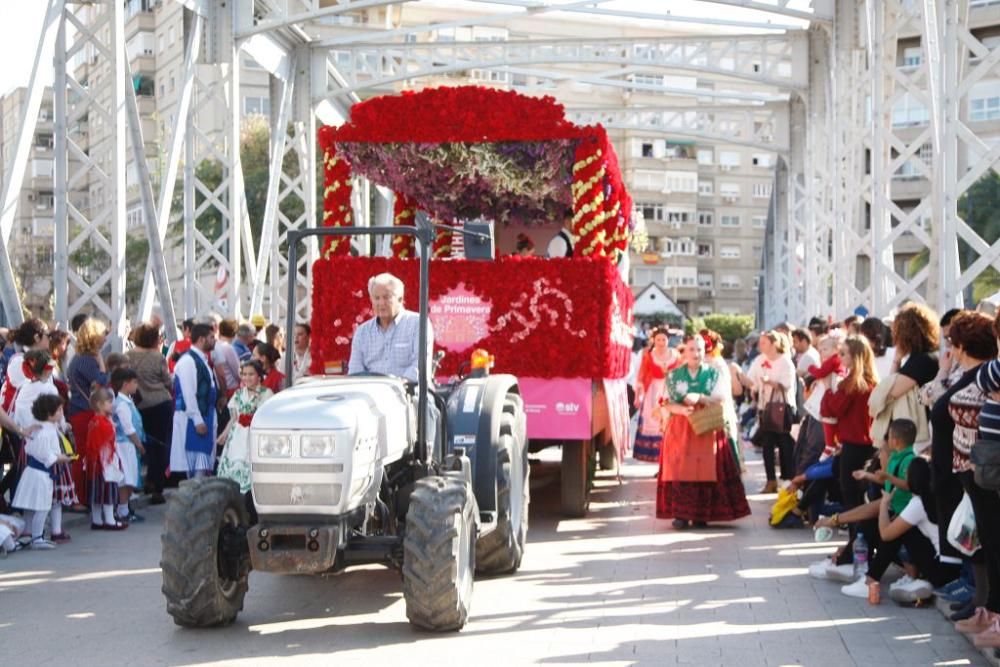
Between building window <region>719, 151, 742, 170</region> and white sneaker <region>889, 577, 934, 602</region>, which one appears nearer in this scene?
white sneaker <region>889, 577, 934, 602</region>

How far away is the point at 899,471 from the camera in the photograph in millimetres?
9508

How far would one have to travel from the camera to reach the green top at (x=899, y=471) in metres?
9.48

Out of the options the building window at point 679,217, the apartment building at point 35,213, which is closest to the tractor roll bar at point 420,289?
the apartment building at point 35,213

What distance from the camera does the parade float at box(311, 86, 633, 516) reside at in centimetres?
1278

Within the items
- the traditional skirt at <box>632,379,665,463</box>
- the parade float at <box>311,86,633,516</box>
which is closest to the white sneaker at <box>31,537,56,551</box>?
the parade float at <box>311,86,633,516</box>

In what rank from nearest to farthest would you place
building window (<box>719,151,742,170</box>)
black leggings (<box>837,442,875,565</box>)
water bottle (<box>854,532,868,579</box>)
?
1. water bottle (<box>854,532,868,579</box>)
2. black leggings (<box>837,442,875,565</box>)
3. building window (<box>719,151,742,170</box>)

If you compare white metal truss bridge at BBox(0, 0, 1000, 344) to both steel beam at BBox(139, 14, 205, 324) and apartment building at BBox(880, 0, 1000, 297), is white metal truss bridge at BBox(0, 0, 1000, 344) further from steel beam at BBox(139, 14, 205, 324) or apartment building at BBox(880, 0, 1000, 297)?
apartment building at BBox(880, 0, 1000, 297)

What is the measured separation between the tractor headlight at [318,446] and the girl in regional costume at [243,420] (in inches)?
161

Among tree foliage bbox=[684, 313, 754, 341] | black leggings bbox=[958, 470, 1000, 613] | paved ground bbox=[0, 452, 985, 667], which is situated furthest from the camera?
tree foliage bbox=[684, 313, 754, 341]

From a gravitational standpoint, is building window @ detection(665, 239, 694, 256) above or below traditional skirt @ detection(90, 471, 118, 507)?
above

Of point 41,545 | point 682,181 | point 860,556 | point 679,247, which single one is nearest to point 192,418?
point 41,545

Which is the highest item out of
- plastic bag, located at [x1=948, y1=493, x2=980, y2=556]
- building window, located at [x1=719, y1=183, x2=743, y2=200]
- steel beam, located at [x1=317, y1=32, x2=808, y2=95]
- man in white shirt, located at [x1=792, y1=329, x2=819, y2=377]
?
building window, located at [x1=719, y1=183, x2=743, y2=200]

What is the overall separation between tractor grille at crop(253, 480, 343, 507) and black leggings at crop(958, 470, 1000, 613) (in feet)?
10.9

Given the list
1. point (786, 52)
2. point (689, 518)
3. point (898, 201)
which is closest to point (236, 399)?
point (689, 518)
